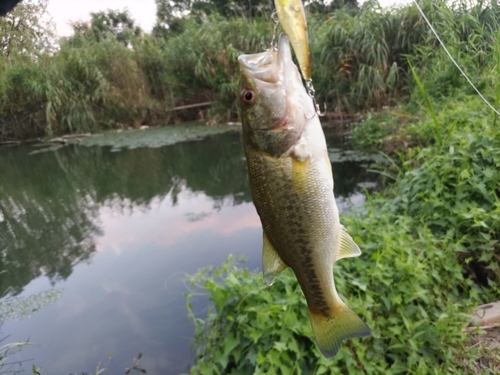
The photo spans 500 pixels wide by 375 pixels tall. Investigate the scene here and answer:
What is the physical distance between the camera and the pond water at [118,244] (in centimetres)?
325

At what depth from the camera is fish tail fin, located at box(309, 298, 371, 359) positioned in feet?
4.16

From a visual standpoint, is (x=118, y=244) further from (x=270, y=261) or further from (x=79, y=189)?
(x=270, y=261)

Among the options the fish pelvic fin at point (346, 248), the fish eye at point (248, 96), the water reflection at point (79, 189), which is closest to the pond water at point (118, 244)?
the water reflection at point (79, 189)

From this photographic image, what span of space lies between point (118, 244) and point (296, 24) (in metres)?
4.59

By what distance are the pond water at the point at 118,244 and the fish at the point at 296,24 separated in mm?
2706

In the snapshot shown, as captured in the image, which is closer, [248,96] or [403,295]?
[248,96]

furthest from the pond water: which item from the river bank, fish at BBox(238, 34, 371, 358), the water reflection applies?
fish at BBox(238, 34, 371, 358)

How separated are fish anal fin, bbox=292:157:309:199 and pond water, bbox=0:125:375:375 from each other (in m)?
2.31

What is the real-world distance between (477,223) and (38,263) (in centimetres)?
479

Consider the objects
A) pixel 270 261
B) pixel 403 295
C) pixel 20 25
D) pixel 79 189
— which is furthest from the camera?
pixel 79 189

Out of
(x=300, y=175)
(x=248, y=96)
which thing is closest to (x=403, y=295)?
(x=300, y=175)

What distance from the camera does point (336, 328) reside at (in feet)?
4.25

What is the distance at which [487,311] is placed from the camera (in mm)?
2535

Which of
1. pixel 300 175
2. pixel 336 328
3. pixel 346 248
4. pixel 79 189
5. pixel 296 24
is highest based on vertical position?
pixel 296 24
